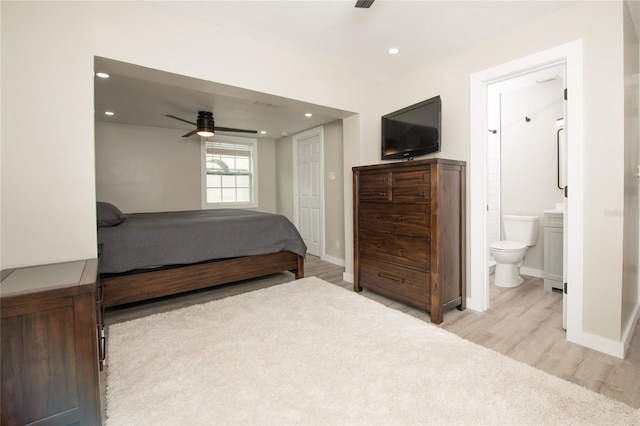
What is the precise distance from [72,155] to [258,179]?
175 inches

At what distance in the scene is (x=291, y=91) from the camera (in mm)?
2932

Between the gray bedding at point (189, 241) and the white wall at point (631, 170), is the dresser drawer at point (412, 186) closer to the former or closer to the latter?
the white wall at point (631, 170)

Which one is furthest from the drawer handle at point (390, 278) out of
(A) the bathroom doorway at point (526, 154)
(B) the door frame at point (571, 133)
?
(A) the bathroom doorway at point (526, 154)

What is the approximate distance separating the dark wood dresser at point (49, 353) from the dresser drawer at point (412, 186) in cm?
233

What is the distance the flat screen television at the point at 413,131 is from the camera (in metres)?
2.73

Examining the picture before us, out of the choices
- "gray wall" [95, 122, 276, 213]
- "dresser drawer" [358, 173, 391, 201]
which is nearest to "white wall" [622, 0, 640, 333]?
"dresser drawer" [358, 173, 391, 201]

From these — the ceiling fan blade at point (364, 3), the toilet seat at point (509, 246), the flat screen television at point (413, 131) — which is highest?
the ceiling fan blade at point (364, 3)

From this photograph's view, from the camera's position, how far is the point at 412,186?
8.61 ft

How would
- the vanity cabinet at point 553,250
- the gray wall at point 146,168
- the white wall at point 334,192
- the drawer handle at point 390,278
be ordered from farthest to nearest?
the gray wall at point 146,168 < the white wall at point 334,192 < the vanity cabinet at point 553,250 < the drawer handle at point 390,278

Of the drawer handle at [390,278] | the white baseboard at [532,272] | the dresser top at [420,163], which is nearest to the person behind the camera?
the dresser top at [420,163]

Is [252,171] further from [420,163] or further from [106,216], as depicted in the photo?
[420,163]

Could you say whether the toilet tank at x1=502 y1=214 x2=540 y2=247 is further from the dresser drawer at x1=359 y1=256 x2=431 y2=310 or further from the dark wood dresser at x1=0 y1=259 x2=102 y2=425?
the dark wood dresser at x1=0 y1=259 x2=102 y2=425

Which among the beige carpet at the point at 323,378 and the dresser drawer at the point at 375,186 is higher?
the dresser drawer at the point at 375,186

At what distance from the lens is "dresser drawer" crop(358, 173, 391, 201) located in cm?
287
